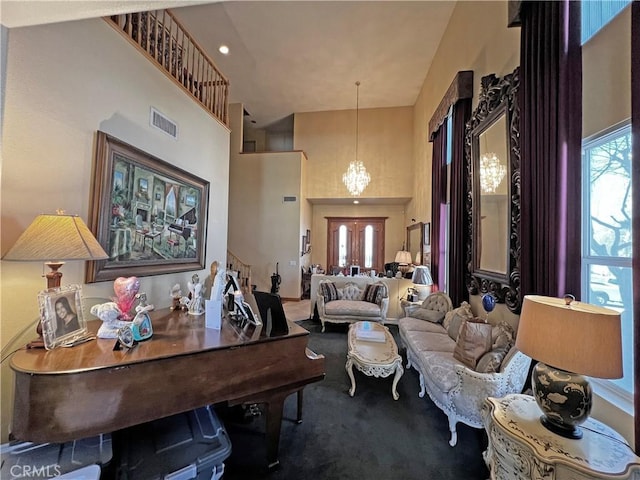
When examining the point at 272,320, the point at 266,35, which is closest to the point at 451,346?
the point at 272,320

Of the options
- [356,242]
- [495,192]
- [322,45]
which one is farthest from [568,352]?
[356,242]

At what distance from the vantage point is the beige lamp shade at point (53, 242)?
4.81 feet

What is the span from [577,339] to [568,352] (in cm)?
8

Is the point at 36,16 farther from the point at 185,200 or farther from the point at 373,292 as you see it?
the point at 373,292

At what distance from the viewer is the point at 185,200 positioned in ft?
11.6

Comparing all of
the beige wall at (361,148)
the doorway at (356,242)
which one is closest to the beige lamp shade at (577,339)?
the beige wall at (361,148)

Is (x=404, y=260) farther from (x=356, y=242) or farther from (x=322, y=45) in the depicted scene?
(x=322, y=45)

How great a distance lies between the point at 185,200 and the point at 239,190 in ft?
14.7

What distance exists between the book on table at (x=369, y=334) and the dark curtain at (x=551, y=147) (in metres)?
1.67

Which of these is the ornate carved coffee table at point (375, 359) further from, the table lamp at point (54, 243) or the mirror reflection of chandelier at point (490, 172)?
the table lamp at point (54, 243)

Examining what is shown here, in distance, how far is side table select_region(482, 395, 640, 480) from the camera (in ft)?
3.88

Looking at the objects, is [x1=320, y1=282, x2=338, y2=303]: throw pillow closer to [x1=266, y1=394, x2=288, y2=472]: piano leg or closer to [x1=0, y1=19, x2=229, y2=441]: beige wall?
[x1=0, y1=19, x2=229, y2=441]: beige wall

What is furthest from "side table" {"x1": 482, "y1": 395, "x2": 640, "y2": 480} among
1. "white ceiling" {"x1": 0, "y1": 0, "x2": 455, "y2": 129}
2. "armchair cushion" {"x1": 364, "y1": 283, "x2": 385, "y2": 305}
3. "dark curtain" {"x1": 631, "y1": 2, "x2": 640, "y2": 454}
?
"white ceiling" {"x1": 0, "y1": 0, "x2": 455, "y2": 129}

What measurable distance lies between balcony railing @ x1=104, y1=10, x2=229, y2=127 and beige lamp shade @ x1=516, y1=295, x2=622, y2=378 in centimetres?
403
